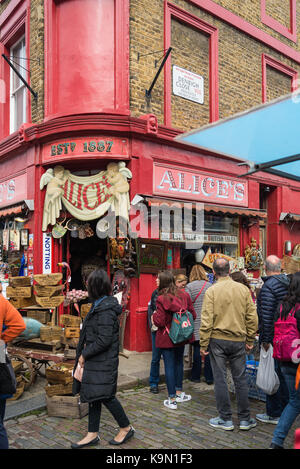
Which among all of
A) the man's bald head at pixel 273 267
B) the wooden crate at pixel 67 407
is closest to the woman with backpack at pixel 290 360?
the man's bald head at pixel 273 267

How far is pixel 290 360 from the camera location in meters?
3.91

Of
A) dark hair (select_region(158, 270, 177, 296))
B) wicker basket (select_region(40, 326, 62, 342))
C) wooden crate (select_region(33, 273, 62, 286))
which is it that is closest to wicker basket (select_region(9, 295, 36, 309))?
wooden crate (select_region(33, 273, 62, 286))

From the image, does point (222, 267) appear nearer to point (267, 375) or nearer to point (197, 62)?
point (267, 375)

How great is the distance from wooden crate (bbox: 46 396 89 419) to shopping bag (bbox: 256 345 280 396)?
2.14 m

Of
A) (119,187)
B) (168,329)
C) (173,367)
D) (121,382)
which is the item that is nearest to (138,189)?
(119,187)

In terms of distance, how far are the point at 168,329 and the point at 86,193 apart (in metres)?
4.06

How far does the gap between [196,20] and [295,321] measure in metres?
8.57

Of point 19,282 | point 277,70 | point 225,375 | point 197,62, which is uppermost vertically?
point 277,70

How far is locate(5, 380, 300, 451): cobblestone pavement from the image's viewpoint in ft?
14.1

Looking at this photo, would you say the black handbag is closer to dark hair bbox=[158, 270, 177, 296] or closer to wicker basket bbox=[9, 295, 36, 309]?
dark hair bbox=[158, 270, 177, 296]

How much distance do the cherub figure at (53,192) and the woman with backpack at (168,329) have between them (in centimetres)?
397
